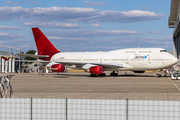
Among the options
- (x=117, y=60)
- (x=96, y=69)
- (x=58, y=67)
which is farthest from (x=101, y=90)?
(x=117, y=60)

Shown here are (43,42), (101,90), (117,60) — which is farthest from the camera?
(43,42)

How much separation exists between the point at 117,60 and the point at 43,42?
17.7 m

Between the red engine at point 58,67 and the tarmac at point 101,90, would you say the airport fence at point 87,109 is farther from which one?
the red engine at point 58,67

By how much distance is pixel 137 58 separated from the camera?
41.8 m

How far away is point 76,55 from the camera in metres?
49.0

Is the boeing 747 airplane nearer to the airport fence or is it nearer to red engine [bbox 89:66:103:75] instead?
red engine [bbox 89:66:103:75]

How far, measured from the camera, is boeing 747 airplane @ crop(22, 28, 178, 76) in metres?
40.7

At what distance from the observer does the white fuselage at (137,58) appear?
132ft

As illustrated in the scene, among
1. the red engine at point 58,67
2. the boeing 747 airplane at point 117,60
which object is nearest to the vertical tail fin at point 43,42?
the boeing 747 airplane at point 117,60

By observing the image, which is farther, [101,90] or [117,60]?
[117,60]

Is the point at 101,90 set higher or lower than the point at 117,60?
lower

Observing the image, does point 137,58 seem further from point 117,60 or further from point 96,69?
point 96,69

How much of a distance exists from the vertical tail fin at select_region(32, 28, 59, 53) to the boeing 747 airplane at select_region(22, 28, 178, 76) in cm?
200

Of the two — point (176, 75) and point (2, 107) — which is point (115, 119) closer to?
point (2, 107)
